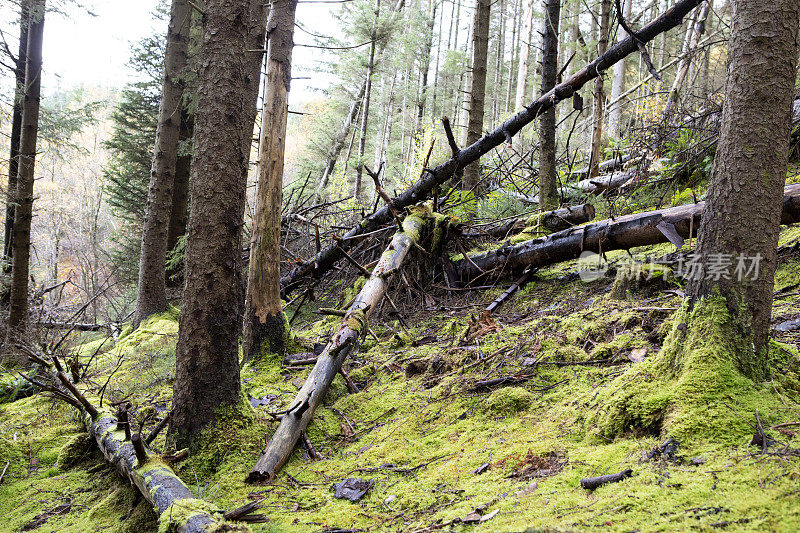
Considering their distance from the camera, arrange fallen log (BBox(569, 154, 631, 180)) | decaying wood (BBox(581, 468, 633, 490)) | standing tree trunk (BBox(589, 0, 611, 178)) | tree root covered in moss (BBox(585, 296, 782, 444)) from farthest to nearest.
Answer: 1. fallen log (BBox(569, 154, 631, 180))
2. standing tree trunk (BBox(589, 0, 611, 178))
3. tree root covered in moss (BBox(585, 296, 782, 444))
4. decaying wood (BBox(581, 468, 633, 490))

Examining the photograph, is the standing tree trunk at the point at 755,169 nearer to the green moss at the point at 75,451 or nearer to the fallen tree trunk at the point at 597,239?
the fallen tree trunk at the point at 597,239

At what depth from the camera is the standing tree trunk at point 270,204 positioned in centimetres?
522

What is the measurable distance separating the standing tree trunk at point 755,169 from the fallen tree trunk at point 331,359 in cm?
280

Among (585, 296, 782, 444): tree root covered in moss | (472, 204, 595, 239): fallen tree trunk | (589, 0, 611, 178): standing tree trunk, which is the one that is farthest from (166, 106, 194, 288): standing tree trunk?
(585, 296, 782, 444): tree root covered in moss

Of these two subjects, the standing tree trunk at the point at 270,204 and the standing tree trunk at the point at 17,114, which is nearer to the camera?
the standing tree trunk at the point at 270,204

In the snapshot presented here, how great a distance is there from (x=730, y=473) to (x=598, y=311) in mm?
2536

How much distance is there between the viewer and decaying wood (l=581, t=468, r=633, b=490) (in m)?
1.96

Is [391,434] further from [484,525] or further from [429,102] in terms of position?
[429,102]

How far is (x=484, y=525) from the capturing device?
188 cm

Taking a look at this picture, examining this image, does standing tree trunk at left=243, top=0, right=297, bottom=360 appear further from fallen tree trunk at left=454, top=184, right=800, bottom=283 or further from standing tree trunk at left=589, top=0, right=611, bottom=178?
standing tree trunk at left=589, top=0, right=611, bottom=178

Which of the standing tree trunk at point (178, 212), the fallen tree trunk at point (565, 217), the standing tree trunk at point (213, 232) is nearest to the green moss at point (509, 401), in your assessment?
the standing tree trunk at point (213, 232)

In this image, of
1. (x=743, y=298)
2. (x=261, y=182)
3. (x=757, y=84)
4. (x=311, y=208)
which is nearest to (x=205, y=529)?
(x=743, y=298)

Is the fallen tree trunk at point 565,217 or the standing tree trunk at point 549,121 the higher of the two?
the standing tree trunk at point 549,121

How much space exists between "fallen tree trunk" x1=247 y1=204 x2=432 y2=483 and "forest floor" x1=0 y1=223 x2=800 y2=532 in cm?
13
